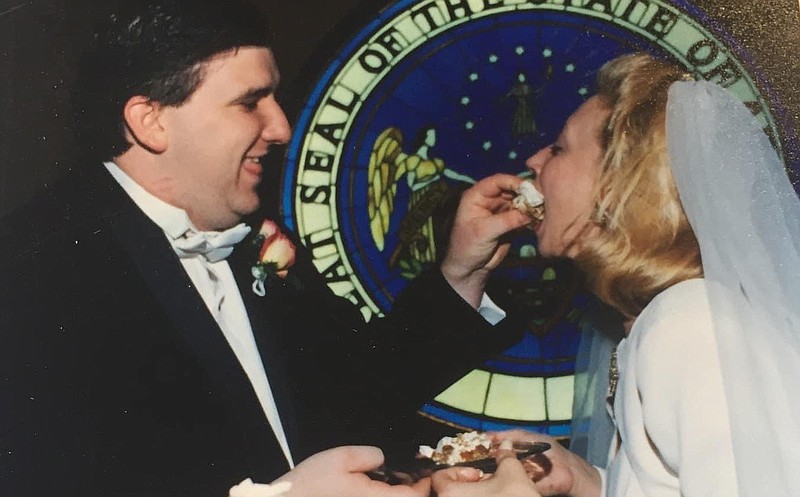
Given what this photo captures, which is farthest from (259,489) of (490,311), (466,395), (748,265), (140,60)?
(748,265)

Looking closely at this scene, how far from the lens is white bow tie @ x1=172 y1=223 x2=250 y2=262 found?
5.29 feet

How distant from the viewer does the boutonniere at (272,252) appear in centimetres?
173

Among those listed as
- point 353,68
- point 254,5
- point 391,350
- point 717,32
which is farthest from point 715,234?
point 254,5

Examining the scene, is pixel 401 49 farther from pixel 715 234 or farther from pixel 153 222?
pixel 715 234

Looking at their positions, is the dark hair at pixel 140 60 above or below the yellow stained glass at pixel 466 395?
above

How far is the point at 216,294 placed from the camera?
1649 mm

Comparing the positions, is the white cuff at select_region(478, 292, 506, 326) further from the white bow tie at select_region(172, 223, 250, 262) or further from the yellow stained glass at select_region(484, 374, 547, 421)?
the white bow tie at select_region(172, 223, 250, 262)

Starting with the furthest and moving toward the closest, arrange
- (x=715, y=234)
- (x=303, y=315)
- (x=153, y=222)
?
(x=303, y=315)
(x=153, y=222)
(x=715, y=234)

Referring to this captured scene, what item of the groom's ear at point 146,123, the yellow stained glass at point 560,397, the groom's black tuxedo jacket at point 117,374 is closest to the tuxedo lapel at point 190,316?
the groom's black tuxedo jacket at point 117,374

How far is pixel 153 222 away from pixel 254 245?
8.4 inches

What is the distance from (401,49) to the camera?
1764 millimetres

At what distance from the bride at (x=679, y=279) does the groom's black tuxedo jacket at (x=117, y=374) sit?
1.25 feet

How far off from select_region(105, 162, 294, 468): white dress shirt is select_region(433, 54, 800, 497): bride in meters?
0.36

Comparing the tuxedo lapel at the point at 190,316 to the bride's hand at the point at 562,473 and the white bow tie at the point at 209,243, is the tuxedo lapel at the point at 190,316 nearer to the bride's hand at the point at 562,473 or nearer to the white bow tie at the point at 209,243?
the white bow tie at the point at 209,243
